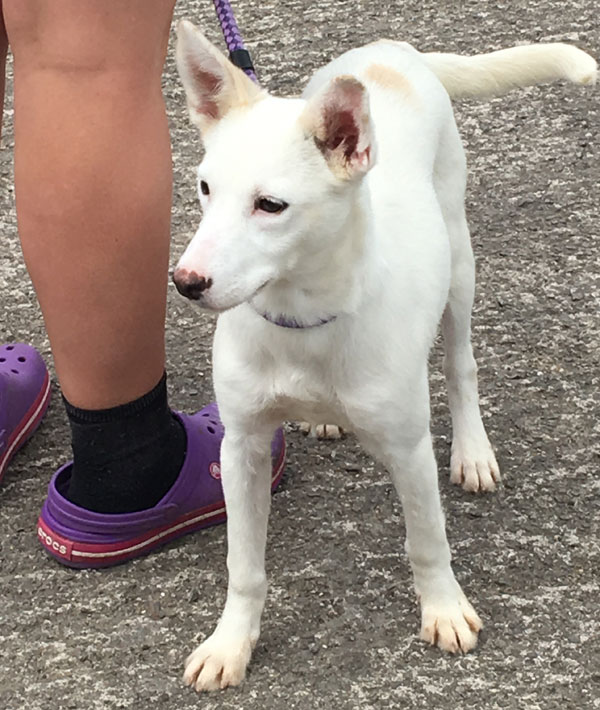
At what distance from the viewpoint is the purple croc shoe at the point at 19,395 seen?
2623 millimetres

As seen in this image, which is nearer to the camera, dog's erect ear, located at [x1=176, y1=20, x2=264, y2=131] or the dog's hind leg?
dog's erect ear, located at [x1=176, y1=20, x2=264, y2=131]

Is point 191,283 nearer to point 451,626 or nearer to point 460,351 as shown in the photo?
point 451,626

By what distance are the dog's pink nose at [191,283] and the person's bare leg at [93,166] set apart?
0.45 meters

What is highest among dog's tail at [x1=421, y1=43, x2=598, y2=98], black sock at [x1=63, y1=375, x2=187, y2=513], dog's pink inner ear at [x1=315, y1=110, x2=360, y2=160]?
dog's pink inner ear at [x1=315, y1=110, x2=360, y2=160]

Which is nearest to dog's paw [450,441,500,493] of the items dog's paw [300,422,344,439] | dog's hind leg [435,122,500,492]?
dog's hind leg [435,122,500,492]

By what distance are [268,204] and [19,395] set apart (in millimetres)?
1285

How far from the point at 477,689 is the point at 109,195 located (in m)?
1.14

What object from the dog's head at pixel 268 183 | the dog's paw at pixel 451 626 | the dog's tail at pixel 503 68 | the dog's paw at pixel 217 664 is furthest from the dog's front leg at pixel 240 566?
the dog's tail at pixel 503 68

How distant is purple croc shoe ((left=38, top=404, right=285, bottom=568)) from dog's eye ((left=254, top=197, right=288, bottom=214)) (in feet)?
3.10

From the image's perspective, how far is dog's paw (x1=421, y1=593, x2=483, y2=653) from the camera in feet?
7.06

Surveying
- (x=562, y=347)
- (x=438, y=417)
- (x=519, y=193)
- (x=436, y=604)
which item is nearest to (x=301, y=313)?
(x=436, y=604)

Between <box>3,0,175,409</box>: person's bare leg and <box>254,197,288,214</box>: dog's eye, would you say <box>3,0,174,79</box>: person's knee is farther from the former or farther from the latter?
<box>254,197,288,214</box>: dog's eye

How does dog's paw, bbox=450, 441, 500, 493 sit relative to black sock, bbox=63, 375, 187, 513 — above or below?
below

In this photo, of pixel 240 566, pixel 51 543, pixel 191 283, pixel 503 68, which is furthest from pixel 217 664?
pixel 503 68
